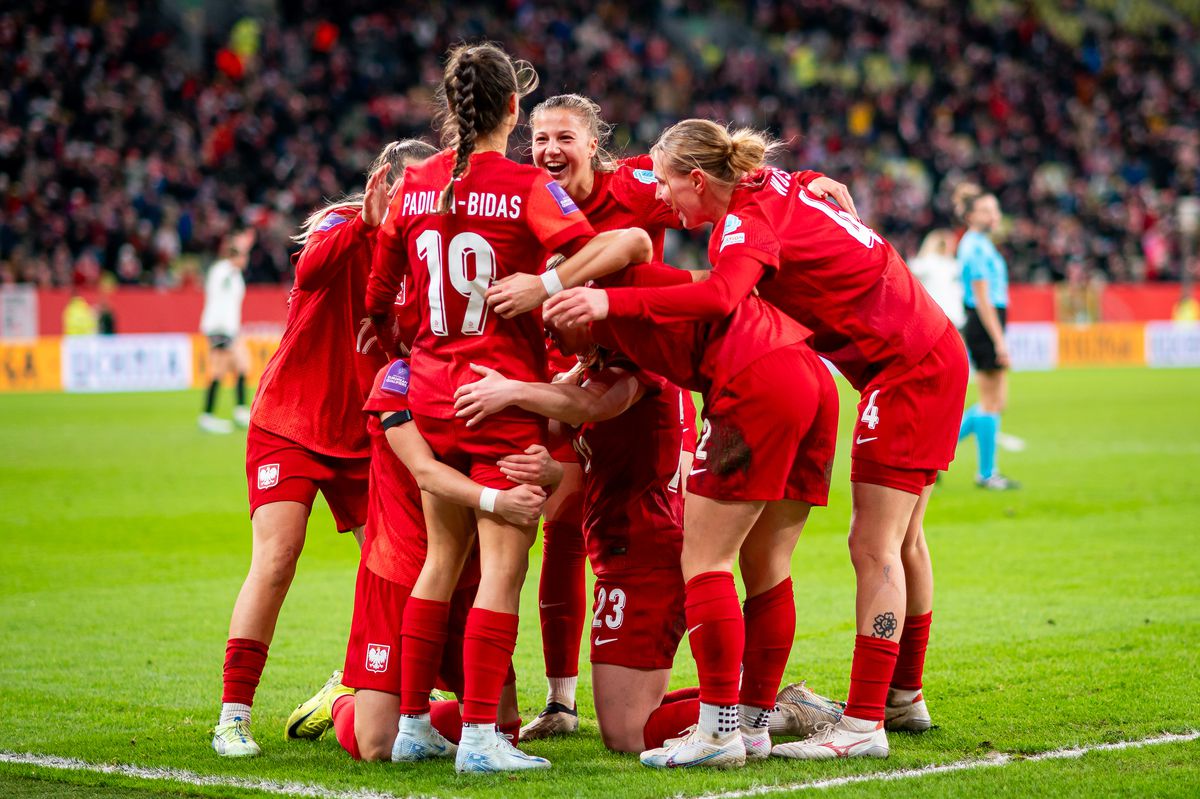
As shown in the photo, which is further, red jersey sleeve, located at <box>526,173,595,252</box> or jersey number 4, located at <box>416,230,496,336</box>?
jersey number 4, located at <box>416,230,496,336</box>

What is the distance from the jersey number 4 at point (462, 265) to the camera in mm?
4516

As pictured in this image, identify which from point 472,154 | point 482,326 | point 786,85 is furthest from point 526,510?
point 786,85

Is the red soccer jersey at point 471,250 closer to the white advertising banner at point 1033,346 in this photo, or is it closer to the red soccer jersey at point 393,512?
the red soccer jersey at point 393,512

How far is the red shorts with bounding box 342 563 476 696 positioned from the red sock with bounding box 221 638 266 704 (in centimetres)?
31

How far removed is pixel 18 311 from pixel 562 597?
20437mm

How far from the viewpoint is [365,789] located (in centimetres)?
417

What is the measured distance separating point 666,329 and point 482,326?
0.61 m

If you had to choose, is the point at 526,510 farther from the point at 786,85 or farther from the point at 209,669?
the point at 786,85

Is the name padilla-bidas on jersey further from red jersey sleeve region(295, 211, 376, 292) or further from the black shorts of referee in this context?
the black shorts of referee

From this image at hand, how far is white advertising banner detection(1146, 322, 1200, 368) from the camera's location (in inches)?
1176

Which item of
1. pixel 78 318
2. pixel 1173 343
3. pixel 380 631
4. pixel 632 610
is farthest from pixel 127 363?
pixel 1173 343

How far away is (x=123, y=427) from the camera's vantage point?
17266 mm

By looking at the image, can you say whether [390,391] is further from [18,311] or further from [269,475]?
[18,311]

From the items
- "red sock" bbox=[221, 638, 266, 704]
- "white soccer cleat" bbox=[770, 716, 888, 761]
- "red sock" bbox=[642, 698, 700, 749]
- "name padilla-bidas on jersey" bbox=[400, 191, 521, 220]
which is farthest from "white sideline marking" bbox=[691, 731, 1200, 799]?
"name padilla-bidas on jersey" bbox=[400, 191, 521, 220]
